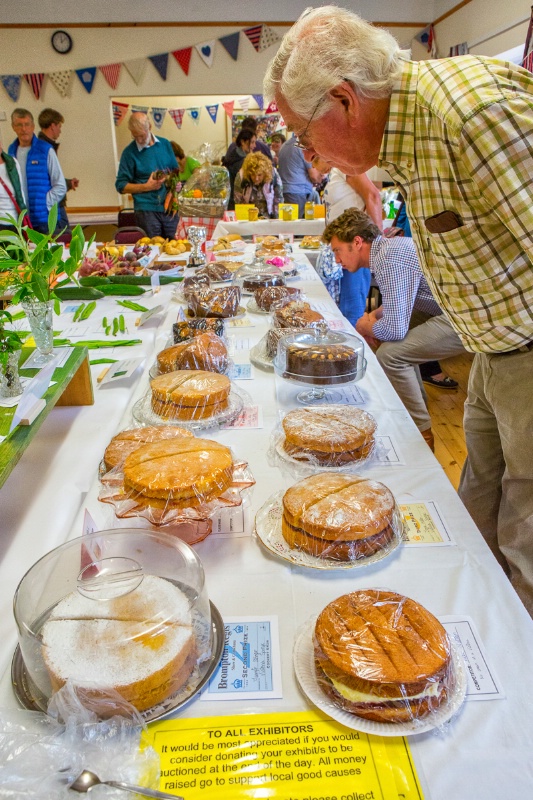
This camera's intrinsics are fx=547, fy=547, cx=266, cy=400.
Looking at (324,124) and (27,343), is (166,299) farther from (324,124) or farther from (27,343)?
(324,124)

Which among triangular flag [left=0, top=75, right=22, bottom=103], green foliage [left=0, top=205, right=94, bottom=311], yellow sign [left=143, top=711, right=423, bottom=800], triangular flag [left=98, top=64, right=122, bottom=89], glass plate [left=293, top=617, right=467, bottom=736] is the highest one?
triangular flag [left=98, top=64, right=122, bottom=89]

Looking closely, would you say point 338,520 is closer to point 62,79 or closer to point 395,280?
point 395,280

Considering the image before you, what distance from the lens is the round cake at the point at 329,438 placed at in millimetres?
1216

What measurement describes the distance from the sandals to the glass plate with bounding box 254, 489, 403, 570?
10.0 feet

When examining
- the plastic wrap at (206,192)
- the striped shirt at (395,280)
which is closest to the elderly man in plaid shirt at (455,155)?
the striped shirt at (395,280)

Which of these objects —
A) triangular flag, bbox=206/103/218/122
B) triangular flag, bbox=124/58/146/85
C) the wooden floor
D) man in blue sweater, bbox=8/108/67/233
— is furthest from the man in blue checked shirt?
triangular flag, bbox=206/103/218/122

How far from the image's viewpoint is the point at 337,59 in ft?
3.70

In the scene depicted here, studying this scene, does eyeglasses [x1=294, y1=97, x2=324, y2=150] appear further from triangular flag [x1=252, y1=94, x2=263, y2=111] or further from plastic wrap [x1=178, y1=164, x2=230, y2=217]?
triangular flag [x1=252, y1=94, x2=263, y2=111]

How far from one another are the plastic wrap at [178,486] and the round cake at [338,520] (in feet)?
0.37

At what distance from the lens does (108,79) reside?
7.47 metres

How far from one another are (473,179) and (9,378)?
106 cm

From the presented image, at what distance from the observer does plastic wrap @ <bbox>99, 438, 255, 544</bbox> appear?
95cm

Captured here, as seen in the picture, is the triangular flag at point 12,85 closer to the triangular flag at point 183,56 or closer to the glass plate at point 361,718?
the triangular flag at point 183,56

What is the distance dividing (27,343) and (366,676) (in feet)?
5.19
